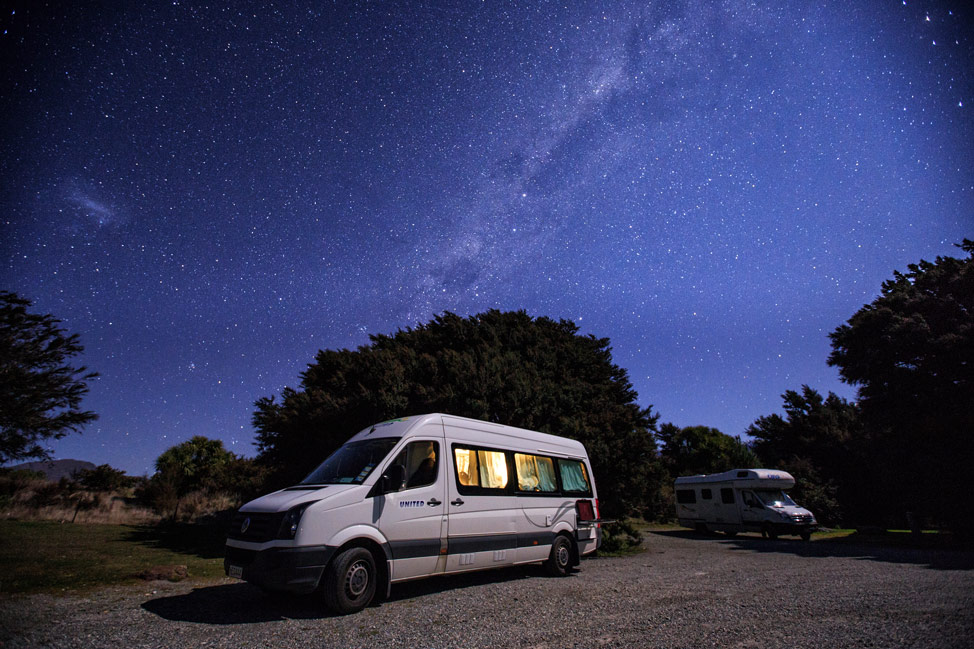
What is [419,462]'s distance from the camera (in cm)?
734

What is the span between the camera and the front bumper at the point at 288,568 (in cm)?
558

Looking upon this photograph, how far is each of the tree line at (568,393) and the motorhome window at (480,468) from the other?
18.4 feet

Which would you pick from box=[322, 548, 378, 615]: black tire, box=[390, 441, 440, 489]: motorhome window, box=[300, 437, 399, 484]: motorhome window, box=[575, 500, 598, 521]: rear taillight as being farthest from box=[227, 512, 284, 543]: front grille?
box=[575, 500, 598, 521]: rear taillight

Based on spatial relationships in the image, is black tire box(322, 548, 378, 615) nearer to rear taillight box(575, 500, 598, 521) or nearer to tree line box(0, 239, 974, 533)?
rear taillight box(575, 500, 598, 521)

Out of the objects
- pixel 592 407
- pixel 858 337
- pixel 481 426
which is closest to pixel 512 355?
pixel 592 407

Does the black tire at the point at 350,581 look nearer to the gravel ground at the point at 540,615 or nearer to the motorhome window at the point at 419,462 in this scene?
the gravel ground at the point at 540,615

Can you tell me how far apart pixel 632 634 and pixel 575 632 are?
2.02 ft

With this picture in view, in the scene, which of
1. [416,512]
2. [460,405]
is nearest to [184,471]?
[460,405]

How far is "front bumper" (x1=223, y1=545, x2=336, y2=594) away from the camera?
5.58 metres

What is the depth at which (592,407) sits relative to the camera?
18438mm

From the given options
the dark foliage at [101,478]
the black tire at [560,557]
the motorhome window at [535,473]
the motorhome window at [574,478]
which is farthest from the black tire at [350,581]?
the dark foliage at [101,478]

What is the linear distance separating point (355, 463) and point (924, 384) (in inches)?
988

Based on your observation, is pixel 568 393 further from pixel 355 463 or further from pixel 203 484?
pixel 203 484

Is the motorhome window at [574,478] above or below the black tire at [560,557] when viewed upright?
above
